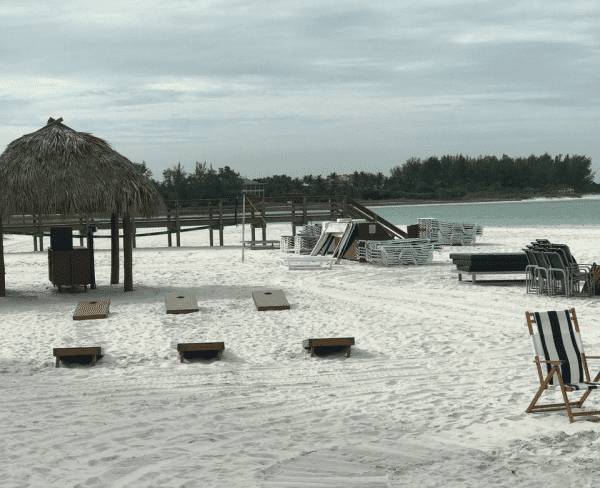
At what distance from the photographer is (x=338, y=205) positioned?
996 inches

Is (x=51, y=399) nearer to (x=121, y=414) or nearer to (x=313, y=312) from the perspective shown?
(x=121, y=414)

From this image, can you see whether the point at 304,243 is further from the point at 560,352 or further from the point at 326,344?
the point at 560,352

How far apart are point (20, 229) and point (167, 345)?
17.5 m

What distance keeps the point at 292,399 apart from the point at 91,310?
16.7ft

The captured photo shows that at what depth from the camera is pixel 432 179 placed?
385ft

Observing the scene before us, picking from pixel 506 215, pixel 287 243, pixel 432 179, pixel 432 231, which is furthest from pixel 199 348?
pixel 432 179

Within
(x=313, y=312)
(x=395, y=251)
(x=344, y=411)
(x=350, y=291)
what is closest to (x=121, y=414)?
(x=344, y=411)

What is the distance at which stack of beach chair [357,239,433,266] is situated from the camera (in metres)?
16.5

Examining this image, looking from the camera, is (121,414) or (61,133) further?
(61,133)

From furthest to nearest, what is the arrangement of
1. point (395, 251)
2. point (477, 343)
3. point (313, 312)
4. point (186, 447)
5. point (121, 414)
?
1. point (395, 251)
2. point (313, 312)
3. point (477, 343)
4. point (121, 414)
5. point (186, 447)

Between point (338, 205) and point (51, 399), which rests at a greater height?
point (338, 205)

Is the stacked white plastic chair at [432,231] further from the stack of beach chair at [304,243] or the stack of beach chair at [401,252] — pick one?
the stack of beach chair at [401,252]

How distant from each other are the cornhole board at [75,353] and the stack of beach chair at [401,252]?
33.4 ft

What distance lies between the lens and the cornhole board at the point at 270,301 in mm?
10242
